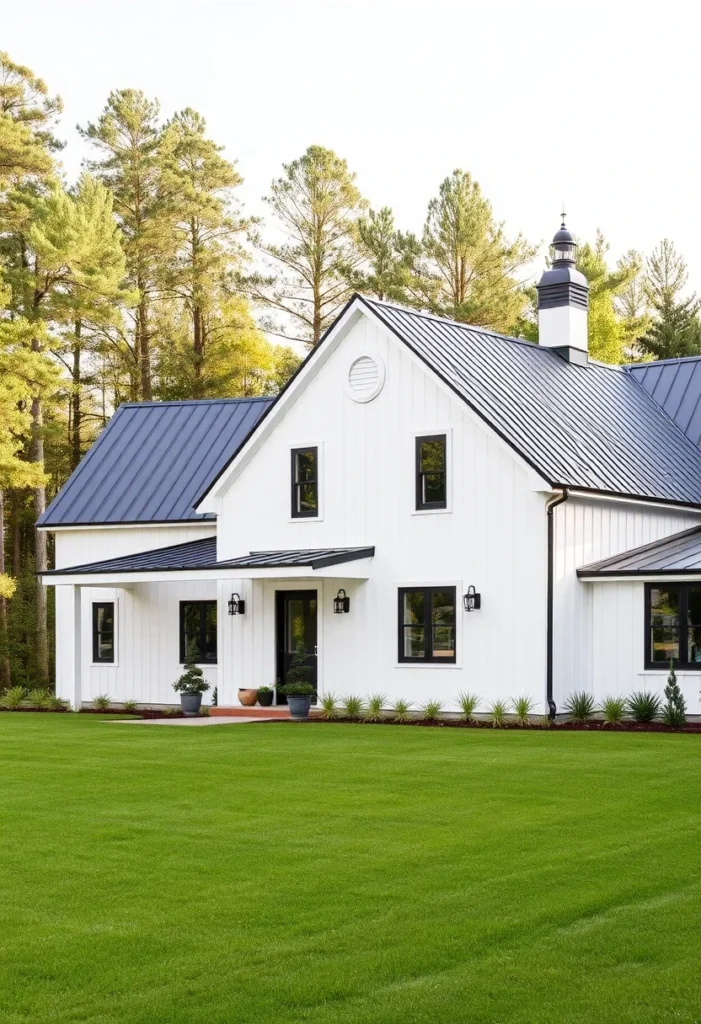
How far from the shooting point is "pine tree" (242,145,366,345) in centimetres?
4953

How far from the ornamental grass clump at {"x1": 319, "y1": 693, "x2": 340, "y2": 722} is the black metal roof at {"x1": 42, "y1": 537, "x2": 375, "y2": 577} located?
2.62 metres

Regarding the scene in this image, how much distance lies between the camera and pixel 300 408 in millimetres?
26609

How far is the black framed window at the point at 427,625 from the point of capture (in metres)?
24.4

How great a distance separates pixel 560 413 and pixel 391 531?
3.85m

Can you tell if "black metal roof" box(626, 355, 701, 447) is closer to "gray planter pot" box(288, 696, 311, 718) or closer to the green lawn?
"gray planter pot" box(288, 696, 311, 718)

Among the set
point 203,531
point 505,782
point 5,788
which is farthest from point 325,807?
point 203,531

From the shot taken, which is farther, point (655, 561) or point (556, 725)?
point (655, 561)

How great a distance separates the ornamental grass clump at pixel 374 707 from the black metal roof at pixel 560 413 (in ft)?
17.0

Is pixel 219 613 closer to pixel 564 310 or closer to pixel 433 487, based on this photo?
pixel 433 487

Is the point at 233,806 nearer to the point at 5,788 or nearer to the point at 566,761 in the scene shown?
the point at 5,788

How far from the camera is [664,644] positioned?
23359mm

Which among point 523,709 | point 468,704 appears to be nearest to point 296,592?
point 468,704

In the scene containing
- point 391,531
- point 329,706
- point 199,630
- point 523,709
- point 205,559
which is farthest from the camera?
point 199,630

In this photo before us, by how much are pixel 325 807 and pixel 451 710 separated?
1126cm
